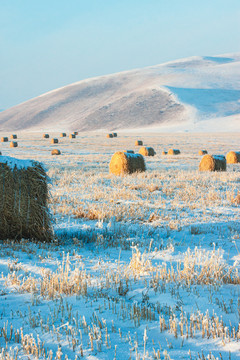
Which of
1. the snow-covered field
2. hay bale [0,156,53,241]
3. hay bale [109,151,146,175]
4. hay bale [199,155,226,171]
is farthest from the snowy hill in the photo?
hay bale [0,156,53,241]

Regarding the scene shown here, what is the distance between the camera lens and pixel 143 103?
420 feet

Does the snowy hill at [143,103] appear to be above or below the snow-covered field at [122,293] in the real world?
above

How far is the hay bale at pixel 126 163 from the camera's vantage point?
15586 millimetres

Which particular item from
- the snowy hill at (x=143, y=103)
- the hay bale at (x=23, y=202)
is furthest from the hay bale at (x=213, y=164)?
the snowy hill at (x=143, y=103)

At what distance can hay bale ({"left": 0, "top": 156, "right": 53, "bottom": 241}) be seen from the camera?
21.0ft

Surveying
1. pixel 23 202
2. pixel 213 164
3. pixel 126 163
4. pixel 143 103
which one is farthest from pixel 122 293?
pixel 143 103

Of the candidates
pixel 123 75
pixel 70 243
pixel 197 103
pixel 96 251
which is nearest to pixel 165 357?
pixel 96 251

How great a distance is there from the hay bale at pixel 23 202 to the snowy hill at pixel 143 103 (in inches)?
3412

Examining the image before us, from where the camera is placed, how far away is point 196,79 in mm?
138625

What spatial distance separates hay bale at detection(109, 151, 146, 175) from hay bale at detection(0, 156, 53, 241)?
29.8 feet

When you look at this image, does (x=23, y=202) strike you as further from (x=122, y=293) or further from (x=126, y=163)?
(x=126, y=163)

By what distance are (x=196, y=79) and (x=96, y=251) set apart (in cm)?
14051

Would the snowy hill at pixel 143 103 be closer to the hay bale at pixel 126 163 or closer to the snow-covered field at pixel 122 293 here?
the hay bale at pixel 126 163

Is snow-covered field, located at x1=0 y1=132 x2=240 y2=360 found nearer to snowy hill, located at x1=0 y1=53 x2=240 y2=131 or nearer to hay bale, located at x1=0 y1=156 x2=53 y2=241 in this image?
hay bale, located at x1=0 y1=156 x2=53 y2=241
